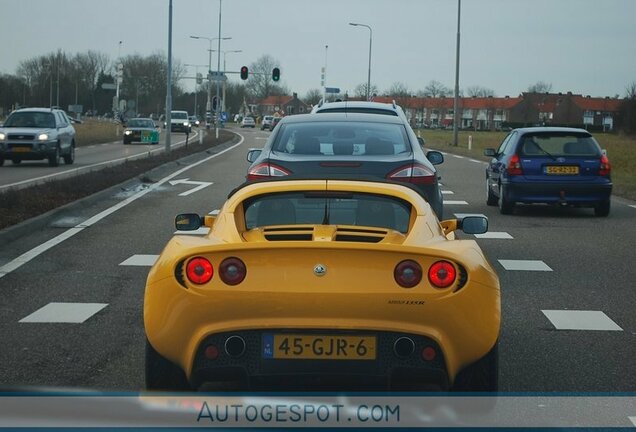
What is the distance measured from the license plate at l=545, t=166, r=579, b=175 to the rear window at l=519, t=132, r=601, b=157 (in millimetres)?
214

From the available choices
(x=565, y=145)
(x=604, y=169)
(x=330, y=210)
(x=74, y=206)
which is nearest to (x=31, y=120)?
(x=74, y=206)

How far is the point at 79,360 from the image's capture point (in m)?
6.59

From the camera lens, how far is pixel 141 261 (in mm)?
11172

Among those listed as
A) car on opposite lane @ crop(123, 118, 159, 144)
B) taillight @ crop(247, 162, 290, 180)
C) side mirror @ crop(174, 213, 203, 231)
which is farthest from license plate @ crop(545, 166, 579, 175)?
car on opposite lane @ crop(123, 118, 159, 144)

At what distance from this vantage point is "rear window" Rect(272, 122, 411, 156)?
10133 mm

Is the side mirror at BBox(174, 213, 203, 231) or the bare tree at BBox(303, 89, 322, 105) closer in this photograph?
the side mirror at BBox(174, 213, 203, 231)

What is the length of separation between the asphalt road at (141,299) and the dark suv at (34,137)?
14.6m

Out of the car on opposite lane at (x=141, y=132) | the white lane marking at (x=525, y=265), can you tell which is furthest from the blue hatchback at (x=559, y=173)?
the car on opposite lane at (x=141, y=132)

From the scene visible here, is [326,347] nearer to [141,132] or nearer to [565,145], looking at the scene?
[565,145]

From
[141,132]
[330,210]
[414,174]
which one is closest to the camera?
[330,210]

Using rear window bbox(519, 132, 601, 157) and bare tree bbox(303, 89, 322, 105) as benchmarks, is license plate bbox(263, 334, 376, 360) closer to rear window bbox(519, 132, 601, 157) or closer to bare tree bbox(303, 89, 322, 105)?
rear window bbox(519, 132, 601, 157)

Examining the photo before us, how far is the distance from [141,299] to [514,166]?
9.69 meters

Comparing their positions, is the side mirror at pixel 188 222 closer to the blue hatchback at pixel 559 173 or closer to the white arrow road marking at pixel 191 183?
the blue hatchback at pixel 559 173

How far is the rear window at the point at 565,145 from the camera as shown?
56.7 feet
